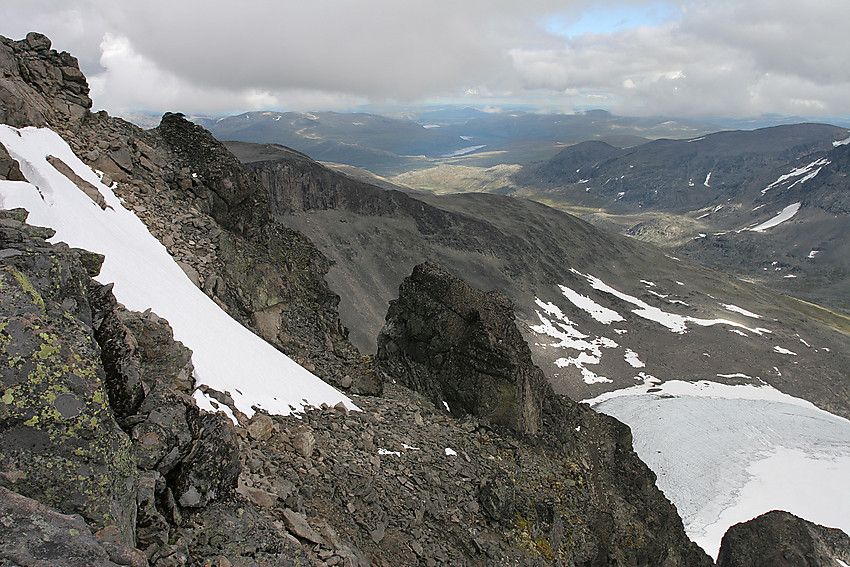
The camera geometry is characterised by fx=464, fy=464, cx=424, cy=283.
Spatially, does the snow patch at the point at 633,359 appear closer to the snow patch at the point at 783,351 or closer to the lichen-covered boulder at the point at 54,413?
the snow patch at the point at 783,351

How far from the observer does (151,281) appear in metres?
13.0

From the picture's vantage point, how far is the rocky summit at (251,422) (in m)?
5.64

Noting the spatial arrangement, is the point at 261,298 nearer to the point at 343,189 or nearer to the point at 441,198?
the point at 343,189

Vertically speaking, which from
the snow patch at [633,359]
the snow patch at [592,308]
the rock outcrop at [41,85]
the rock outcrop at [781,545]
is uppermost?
the rock outcrop at [41,85]

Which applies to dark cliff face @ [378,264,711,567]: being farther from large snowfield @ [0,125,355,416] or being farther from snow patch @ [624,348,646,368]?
snow patch @ [624,348,646,368]

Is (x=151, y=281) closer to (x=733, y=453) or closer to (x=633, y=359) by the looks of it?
(x=733, y=453)

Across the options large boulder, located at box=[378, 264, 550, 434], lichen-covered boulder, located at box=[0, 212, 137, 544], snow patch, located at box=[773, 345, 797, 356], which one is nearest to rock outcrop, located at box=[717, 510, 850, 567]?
large boulder, located at box=[378, 264, 550, 434]

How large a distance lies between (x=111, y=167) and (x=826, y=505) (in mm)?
70895

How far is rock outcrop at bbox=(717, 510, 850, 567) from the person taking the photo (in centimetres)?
2556

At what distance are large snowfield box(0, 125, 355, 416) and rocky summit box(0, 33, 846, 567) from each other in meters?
0.60

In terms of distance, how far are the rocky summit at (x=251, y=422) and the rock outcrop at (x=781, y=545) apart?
1.41 ft

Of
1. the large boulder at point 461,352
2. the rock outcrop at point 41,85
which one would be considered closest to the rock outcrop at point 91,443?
the rock outcrop at point 41,85

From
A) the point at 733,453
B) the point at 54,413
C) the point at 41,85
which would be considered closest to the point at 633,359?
the point at 733,453

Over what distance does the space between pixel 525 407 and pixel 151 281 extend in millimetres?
17484
